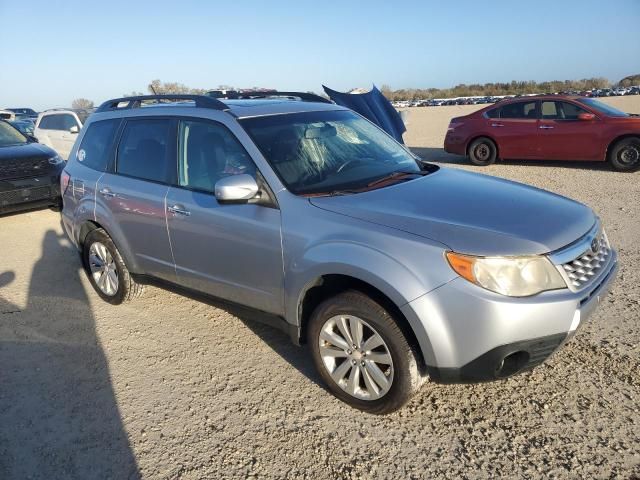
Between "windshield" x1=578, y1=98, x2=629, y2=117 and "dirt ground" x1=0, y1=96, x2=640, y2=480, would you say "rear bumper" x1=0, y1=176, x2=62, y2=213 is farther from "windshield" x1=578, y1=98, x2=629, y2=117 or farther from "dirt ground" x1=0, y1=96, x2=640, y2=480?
"windshield" x1=578, y1=98, x2=629, y2=117

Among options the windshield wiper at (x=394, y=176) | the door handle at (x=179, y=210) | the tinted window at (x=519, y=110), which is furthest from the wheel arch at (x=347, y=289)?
the tinted window at (x=519, y=110)

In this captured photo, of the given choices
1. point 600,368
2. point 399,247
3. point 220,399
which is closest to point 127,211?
point 220,399

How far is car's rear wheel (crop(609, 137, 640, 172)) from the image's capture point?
9266 millimetres

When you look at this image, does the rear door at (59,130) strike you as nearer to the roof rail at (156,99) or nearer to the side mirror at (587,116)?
the roof rail at (156,99)

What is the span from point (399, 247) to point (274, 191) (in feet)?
3.09

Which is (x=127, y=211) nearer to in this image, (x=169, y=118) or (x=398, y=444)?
(x=169, y=118)

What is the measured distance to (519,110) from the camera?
1047cm

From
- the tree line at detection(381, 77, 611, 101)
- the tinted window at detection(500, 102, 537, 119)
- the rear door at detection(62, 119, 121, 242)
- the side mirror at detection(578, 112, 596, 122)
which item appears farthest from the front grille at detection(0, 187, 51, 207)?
the tree line at detection(381, 77, 611, 101)

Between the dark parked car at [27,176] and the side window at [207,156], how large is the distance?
5.32 metres

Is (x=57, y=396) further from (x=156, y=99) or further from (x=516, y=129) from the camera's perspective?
(x=516, y=129)

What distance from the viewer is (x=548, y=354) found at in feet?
8.27

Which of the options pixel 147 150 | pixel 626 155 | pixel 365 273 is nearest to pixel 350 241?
pixel 365 273

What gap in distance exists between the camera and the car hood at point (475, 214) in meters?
2.46

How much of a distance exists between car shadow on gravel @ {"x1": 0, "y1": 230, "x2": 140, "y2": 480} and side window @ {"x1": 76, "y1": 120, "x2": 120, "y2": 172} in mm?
1357
